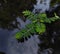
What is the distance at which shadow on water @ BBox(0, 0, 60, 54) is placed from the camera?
1681 millimetres

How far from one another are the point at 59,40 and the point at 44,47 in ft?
0.48

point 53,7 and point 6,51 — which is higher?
point 53,7

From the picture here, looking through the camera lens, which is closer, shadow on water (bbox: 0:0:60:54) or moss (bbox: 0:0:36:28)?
shadow on water (bbox: 0:0:60:54)

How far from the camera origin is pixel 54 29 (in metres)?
1.76

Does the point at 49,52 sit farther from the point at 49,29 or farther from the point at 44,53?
the point at 49,29

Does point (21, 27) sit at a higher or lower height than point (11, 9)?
lower

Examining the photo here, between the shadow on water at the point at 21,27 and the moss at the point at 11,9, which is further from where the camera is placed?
the moss at the point at 11,9

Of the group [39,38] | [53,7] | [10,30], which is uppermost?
[53,7]

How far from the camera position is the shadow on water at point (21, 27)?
1.68 metres

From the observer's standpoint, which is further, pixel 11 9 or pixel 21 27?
pixel 11 9

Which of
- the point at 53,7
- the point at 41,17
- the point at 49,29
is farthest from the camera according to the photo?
the point at 53,7

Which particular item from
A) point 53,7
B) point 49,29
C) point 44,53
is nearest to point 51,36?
point 49,29

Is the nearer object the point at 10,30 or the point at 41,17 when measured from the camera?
the point at 41,17

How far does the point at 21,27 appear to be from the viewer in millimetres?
1773
